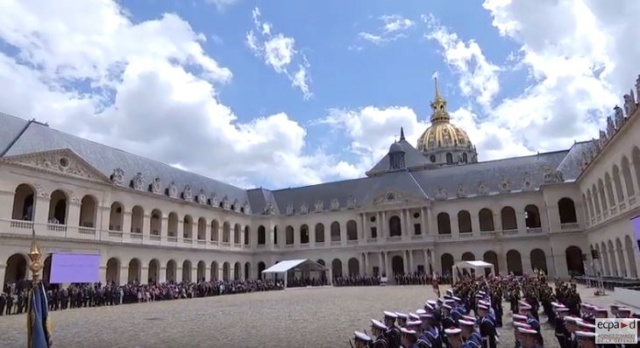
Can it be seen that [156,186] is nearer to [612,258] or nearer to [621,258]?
[621,258]

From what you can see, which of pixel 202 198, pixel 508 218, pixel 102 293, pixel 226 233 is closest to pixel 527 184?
pixel 508 218

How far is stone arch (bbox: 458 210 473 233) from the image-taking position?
53.1m

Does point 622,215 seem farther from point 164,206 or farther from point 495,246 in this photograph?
point 164,206

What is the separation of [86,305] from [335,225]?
1328 inches

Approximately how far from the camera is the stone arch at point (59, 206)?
3494 cm

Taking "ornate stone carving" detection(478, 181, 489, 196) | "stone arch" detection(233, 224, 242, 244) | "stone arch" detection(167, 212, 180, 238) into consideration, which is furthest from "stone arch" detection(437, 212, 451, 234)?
"stone arch" detection(167, 212, 180, 238)

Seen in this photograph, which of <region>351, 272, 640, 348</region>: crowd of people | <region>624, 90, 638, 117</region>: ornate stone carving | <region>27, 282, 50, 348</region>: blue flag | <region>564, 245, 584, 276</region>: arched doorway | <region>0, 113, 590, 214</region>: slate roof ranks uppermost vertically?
<region>0, 113, 590, 214</region>: slate roof

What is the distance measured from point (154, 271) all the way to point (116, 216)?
6.78 metres

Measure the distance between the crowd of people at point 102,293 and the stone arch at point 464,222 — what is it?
88.4 ft

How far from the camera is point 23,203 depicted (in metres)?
34.2

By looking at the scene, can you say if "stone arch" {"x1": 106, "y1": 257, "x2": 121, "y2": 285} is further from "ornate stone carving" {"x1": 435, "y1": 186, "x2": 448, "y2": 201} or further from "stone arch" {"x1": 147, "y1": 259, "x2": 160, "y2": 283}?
"ornate stone carving" {"x1": 435, "y1": 186, "x2": 448, "y2": 201}

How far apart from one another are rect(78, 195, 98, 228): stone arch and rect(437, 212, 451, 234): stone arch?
121ft

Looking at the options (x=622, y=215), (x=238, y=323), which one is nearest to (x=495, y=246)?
(x=622, y=215)

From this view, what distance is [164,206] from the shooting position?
147 feet
